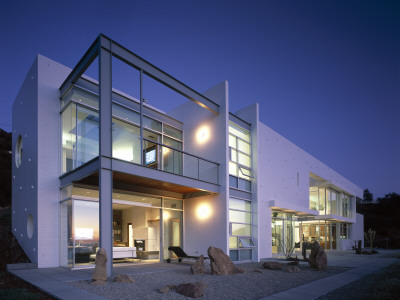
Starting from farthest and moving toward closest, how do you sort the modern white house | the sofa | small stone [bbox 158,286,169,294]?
the sofa, the modern white house, small stone [bbox 158,286,169,294]

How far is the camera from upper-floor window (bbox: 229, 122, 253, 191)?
1469cm

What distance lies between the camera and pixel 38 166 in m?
11.1

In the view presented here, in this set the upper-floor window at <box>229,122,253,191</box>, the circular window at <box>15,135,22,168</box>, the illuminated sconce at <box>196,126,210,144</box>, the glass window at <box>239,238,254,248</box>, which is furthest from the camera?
the upper-floor window at <box>229,122,253,191</box>

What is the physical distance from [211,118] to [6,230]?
10.2 metres

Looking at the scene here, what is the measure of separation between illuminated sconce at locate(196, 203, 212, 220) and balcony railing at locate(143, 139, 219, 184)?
42.9 inches

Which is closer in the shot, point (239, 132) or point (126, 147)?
point (126, 147)

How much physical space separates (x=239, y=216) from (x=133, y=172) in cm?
638

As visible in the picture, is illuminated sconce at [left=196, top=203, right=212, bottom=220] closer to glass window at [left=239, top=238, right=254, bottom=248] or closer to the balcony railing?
the balcony railing

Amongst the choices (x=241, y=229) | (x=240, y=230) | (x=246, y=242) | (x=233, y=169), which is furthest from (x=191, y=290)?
(x=233, y=169)

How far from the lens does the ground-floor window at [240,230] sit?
13789mm

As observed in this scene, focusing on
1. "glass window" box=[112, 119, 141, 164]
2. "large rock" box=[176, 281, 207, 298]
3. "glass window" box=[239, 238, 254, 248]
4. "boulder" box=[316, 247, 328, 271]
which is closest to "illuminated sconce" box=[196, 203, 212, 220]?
"glass window" box=[239, 238, 254, 248]

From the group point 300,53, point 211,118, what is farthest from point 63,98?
point 300,53

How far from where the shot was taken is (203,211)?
13.7 meters

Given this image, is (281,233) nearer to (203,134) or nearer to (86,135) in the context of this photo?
(203,134)
